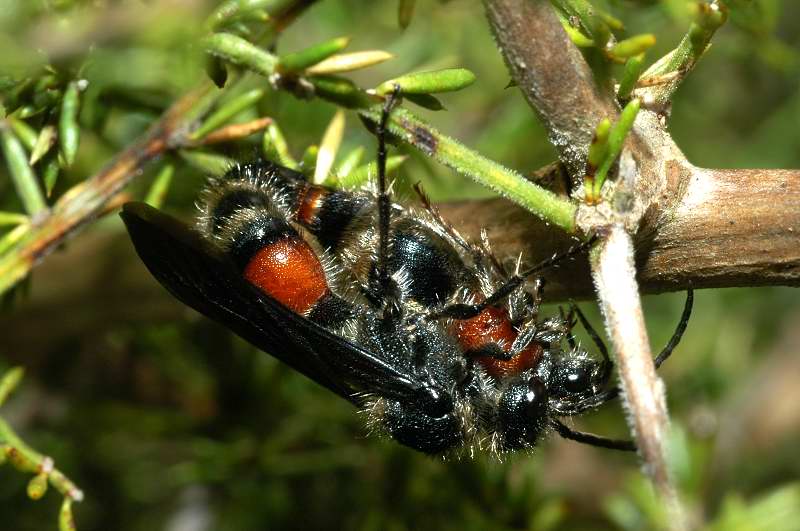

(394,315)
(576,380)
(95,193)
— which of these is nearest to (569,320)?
(576,380)

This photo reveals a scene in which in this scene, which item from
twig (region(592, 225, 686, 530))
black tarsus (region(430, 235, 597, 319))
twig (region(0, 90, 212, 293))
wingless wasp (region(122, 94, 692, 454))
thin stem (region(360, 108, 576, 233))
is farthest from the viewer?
wingless wasp (region(122, 94, 692, 454))

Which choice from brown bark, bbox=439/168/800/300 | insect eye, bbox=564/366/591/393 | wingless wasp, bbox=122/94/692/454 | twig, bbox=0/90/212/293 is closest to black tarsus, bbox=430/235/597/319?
wingless wasp, bbox=122/94/692/454

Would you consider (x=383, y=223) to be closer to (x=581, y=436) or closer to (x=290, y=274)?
(x=290, y=274)

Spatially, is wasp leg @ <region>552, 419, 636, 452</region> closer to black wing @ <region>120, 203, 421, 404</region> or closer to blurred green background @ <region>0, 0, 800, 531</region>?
blurred green background @ <region>0, 0, 800, 531</region>

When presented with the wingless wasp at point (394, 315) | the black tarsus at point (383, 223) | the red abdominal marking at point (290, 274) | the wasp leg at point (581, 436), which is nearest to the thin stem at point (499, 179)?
the black tarsus at point (383, 223)

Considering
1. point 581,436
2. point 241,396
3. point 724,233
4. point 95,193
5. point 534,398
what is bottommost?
point 241,396
